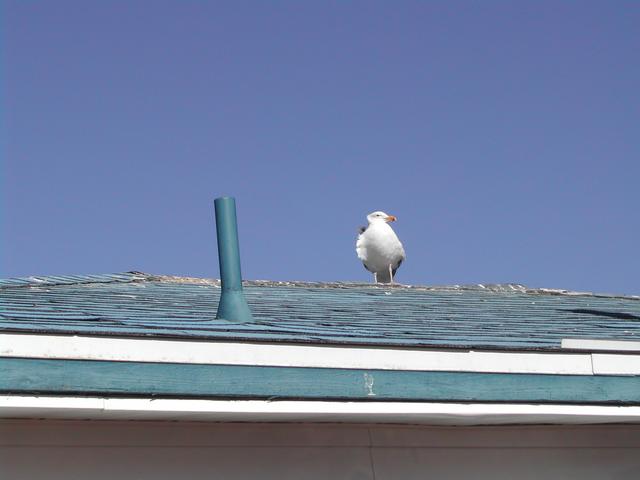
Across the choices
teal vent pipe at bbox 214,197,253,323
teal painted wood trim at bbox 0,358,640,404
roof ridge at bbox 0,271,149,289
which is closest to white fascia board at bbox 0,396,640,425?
teal painted wood trim at bbox 0,358,640,404

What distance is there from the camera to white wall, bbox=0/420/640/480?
3164 mm

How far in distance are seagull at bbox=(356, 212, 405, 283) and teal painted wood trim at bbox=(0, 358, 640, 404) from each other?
902 centimetres

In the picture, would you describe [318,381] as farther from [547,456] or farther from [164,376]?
[547,456]

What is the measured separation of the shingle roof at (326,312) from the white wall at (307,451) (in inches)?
13.2

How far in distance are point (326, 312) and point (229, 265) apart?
154 cm

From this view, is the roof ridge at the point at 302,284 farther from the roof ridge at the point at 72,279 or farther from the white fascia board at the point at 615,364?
the white fascia board at the point at 615,364

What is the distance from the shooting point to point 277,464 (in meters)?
3.43

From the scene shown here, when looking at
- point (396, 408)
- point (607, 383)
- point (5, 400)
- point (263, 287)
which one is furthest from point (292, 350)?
point (263, 287)

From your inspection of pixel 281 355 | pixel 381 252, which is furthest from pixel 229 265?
pixel 381 252

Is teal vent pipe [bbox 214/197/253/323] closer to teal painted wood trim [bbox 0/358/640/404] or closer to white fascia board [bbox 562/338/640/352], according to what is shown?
teal painted wood trim [bbox 0/358/640/404]

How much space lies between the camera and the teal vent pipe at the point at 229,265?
4328mm

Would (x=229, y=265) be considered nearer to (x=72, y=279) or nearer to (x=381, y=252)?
(x=72, y=279)

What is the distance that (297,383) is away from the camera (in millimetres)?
3246

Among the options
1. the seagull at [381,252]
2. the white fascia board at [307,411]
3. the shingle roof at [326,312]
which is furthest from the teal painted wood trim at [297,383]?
the seagull at [381,252]
